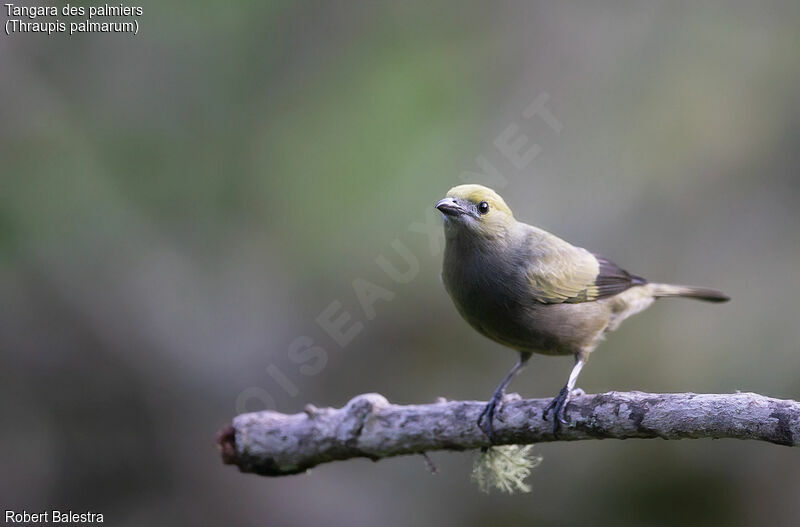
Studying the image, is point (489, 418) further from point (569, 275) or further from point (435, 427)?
point (569, 275)

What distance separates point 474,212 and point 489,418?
162 cm

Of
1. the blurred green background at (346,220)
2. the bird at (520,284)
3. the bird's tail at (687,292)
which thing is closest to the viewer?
the bird at (520,284)

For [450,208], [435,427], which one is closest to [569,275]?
[450,208]

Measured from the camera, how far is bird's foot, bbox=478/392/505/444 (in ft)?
15.8

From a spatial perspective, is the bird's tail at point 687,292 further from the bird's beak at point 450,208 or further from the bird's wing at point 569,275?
the bird's beak at point 450,208

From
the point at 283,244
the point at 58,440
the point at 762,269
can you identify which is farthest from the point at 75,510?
the point at 762,269

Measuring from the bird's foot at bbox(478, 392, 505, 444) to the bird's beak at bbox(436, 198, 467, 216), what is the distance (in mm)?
1434

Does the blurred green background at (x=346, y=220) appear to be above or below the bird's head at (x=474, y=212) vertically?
above

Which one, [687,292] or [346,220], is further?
[346,220]

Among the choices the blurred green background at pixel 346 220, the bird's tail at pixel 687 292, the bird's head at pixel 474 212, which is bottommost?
the bird's tail at pixel 687 292

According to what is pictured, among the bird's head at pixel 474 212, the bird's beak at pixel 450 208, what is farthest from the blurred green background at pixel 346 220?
the bird's beak at pixel 450 208

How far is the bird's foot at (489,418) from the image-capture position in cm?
483

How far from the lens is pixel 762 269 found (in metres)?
8.66

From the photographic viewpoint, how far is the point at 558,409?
15.0 ft
